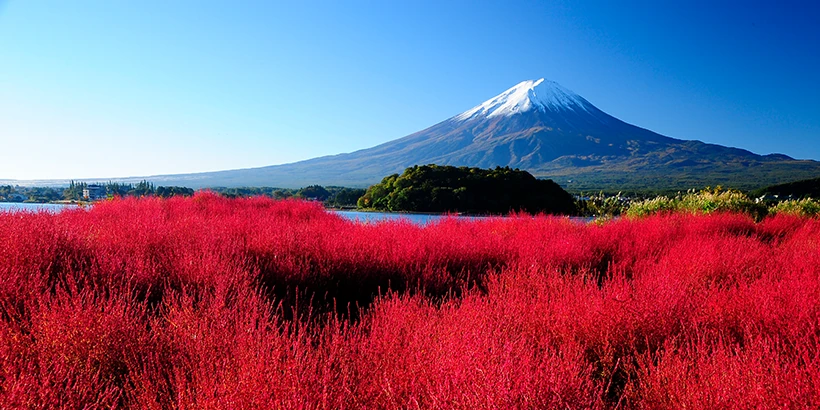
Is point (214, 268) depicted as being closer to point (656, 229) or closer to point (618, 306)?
point (618, 306)

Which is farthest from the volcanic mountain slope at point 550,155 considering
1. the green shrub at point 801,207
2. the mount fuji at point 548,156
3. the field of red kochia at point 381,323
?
the field of red kochia at point 381,323

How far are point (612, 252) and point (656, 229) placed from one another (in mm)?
1425

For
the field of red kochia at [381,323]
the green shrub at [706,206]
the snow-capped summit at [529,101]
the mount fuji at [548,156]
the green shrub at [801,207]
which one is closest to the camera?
the field of red kochia at [381,323]

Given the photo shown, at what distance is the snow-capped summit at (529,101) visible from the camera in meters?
108

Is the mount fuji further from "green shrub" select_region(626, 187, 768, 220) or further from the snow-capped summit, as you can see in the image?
"green shrub" select_region(626, 187, 768, 220)

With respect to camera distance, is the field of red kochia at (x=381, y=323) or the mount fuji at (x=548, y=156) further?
the mount fuji at (x=548, y=156)

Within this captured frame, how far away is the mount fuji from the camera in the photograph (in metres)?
76.2

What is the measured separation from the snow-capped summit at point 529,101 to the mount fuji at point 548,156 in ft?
0.83

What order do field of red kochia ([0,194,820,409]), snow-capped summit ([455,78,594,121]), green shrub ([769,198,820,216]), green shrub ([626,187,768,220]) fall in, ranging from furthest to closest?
snow-capped summit ([455,78,594,121]) → green shrub ([769,198,820,216]) → green shrub ([626,187,768,220]) → field of red kochia ([0,194,820,409])

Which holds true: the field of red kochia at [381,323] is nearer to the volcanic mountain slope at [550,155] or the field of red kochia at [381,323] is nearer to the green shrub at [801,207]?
the green shrub at [801,207]

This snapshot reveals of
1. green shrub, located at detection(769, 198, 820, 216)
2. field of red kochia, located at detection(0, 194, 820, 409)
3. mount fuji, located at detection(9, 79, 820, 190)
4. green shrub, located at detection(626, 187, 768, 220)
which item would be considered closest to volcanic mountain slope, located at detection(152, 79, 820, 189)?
mount fuji, located at detection(9, 79, 820, 190)

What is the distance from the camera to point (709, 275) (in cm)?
511

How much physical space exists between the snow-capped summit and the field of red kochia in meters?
97.2

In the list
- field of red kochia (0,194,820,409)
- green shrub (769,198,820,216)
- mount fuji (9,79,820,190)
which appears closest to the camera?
field of red kochia (0,194,820,409)
